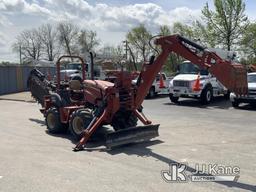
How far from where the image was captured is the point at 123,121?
9672 mm

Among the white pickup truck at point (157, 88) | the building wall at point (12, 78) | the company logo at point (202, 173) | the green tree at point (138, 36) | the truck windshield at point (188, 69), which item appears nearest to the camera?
the company logo at point (202, 173)

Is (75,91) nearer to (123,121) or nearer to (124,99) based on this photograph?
(123,121)

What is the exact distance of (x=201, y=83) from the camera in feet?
58.6

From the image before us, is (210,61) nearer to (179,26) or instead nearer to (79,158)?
(79,158)

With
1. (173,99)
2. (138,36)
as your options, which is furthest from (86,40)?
(173,99)

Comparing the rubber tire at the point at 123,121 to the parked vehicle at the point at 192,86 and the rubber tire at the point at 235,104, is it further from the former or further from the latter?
the parked vehicle at the point at 192,86

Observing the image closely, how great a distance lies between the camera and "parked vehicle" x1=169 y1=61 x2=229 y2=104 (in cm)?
1784

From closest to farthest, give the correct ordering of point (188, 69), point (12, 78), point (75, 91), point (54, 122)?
point (54, 122) < point (75, 91) < point (188, 69) < point (12, 78)

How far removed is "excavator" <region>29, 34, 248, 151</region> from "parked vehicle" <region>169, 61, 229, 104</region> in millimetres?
8345

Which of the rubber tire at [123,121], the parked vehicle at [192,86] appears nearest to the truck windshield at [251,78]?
the parked vehicle at [192,86]

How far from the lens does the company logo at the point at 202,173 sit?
6088 millimetres

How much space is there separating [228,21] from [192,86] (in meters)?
21.9

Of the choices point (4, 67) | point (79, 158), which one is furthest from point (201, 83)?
point (4, 67)

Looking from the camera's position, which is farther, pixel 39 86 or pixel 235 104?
pixel 235 104
